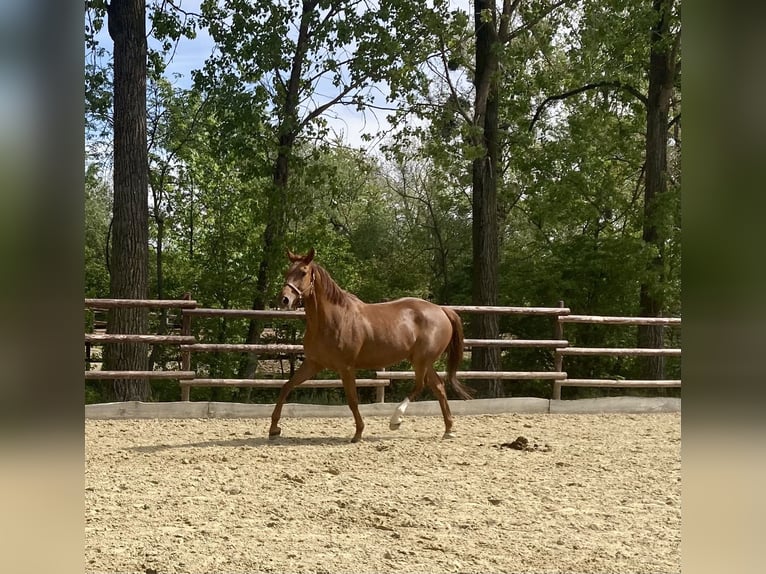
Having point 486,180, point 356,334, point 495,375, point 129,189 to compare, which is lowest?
point 495,375

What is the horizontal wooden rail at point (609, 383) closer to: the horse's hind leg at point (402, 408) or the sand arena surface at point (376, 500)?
the sand arena surface at point (376, 500)

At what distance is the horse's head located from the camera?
18.6 ft

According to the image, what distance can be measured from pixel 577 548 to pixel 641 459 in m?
2.62

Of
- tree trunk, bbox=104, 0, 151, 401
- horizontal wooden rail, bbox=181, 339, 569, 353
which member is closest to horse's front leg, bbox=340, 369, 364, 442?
horizontal wooden rail, bbox=181, 339, 569, 353

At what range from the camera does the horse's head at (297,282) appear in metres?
5.68

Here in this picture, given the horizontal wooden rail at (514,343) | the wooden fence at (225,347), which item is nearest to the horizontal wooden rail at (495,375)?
the wooden fence at (225,347)

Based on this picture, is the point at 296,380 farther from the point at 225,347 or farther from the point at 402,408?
the point at 225,347

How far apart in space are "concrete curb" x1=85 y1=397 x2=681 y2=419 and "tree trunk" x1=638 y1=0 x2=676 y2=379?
86.4 inches

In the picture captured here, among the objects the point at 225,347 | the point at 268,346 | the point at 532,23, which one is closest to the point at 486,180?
the point at 532,23

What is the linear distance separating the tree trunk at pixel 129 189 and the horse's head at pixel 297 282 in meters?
3.27

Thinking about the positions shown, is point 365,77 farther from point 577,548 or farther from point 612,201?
point 577,548

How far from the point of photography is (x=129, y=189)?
27.7 feet

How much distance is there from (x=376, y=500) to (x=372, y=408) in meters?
3.69
